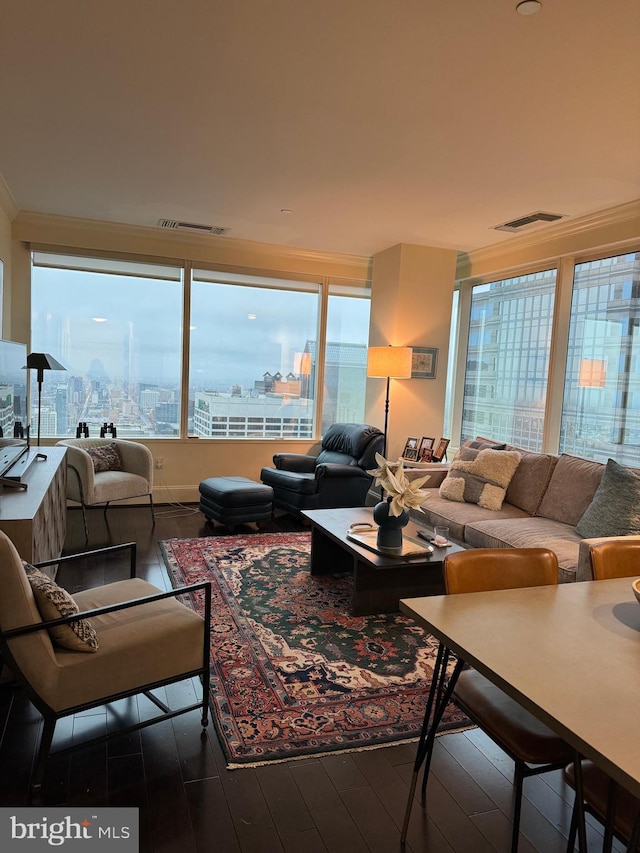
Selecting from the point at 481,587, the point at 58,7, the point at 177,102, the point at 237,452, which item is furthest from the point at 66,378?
the point at 481,587

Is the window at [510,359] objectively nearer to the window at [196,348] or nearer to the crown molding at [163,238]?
the window at [196,348]

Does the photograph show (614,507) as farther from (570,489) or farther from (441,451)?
(441,451)

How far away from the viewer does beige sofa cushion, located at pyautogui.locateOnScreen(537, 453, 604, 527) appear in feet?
12.9

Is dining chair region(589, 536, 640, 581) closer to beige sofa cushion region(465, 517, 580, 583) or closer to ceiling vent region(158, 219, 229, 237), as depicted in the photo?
beige sofa cushion region(465, 517, 580, 583)

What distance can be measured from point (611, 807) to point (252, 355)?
17.8 ft

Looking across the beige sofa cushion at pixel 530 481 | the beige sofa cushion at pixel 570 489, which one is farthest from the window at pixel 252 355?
the beige sofa cushion at pixel 570 489

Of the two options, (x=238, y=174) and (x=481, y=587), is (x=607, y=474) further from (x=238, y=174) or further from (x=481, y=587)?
(x=238, y=174)

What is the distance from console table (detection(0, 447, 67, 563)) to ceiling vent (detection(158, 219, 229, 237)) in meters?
2.37

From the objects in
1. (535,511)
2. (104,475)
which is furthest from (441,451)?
(104,475)

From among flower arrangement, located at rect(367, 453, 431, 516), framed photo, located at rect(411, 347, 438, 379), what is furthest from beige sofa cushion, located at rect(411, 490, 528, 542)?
framed photo, located at rect(411, 347, 438, 379)

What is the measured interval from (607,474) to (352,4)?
113 inches

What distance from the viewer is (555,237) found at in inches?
196

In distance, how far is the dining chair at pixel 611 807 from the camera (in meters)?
1.30

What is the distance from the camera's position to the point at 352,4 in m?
2.13
